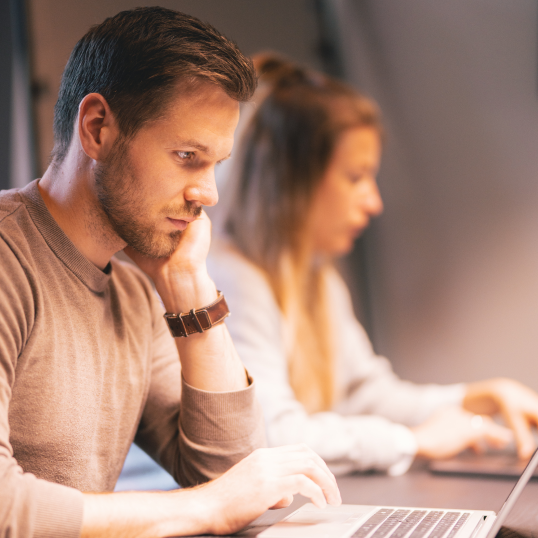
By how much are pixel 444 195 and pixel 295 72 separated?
775 millimetres

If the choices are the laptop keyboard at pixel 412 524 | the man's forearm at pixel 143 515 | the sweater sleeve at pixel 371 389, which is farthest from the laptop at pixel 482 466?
the man's forearm at pixel 143 515

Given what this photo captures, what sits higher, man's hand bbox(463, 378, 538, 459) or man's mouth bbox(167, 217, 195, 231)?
man's mouth bbox(167, 217, 195, 231)

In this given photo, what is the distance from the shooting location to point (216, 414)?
0.93 m

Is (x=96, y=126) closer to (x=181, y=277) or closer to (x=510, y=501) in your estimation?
(x=181, y=277)

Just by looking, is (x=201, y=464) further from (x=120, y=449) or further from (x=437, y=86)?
(x=437, y=86)

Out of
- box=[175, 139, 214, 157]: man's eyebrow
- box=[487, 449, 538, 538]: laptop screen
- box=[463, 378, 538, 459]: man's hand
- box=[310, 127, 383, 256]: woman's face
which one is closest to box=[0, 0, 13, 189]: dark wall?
box=[175, 139, 214, 157]: man's eyebrow

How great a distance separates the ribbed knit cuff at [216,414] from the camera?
93cm

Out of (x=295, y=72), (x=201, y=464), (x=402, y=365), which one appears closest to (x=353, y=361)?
Answer: (x=402, y=365)

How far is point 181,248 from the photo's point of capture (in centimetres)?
100

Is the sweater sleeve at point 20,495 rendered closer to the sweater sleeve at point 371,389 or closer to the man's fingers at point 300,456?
the man's fingers at point 300,456

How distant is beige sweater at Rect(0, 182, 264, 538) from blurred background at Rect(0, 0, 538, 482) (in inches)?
48.8

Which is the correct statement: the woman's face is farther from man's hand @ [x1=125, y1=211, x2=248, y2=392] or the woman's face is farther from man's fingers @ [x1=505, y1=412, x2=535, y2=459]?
man's hand @ [x1=125, y1=211, x2=248, y2=392]

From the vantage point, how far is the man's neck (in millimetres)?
876

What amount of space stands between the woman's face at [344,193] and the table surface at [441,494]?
2.80 feet
